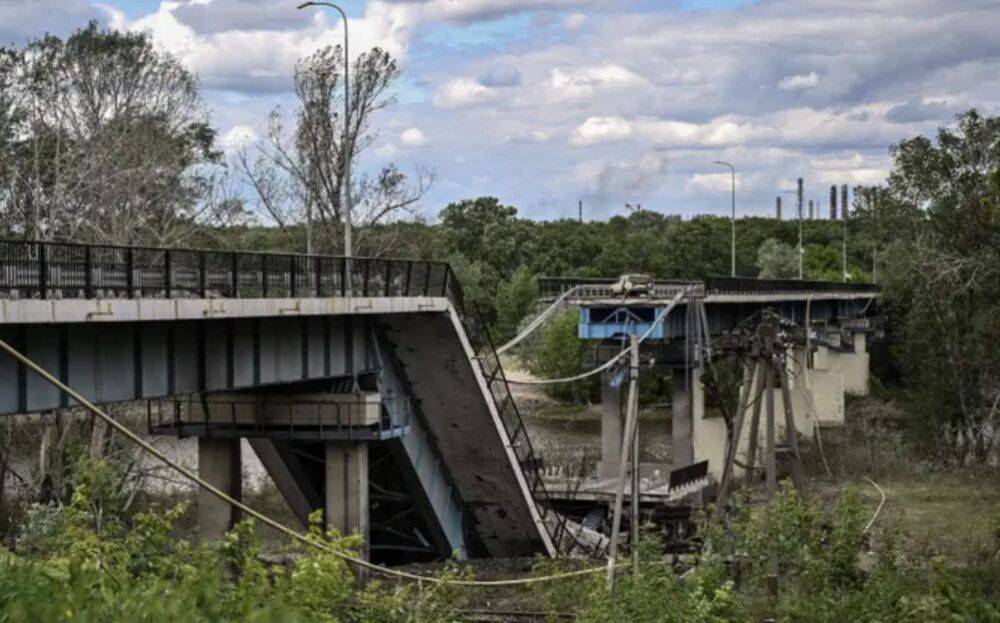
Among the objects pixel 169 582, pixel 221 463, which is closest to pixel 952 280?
pixel 221 463

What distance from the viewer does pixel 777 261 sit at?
116312mm

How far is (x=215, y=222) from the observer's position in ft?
157

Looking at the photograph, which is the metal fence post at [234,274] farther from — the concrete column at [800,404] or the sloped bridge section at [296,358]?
the concrete column at [800,404]

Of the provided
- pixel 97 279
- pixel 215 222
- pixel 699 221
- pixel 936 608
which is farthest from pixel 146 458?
pixel 699 221

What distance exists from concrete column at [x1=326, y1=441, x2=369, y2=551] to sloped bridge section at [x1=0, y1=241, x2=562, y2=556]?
393 millimetres

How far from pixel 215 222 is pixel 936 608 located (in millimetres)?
34766

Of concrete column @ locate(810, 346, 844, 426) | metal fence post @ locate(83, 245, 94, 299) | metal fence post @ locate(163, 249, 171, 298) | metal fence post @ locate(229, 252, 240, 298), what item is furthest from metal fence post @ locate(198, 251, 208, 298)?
concrete column @ locate(810, 346, 844, 426)

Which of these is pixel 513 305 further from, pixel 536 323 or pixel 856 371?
pixel 536 323

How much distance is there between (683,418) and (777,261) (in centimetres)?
6297

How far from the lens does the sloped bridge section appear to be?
762 inches

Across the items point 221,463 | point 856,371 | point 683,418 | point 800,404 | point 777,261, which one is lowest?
point 800,404

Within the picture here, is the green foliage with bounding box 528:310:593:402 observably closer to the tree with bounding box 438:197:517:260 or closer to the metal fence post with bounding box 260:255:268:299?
the tree with bounding box 438:197:517:260

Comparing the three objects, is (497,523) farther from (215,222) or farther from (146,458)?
(215,222)

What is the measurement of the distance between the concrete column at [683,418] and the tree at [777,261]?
2296 inches
